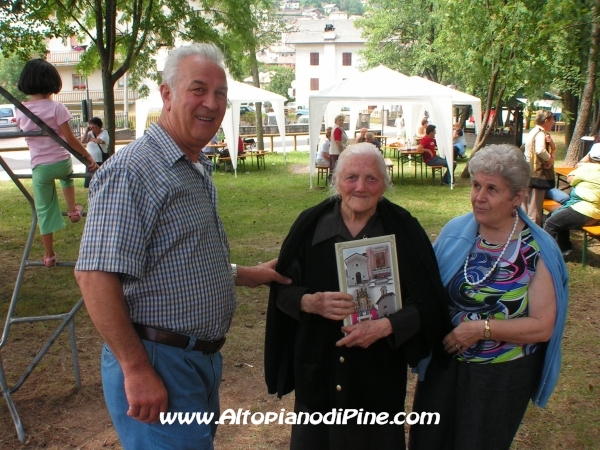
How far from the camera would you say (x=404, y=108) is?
21.0m

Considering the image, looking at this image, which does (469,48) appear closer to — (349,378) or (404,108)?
(404,108)

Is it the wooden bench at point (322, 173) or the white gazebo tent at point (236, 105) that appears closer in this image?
the wooden bench at point (322, 173)

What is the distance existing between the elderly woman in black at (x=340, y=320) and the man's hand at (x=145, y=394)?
0.81 m

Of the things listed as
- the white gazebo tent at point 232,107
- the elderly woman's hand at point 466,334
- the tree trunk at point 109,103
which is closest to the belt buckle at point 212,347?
the elderly woman's hand at point 466,334

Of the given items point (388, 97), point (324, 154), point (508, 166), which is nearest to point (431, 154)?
point (388, 97)

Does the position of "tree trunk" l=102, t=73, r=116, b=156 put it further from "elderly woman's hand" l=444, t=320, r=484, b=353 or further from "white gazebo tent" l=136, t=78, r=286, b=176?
"elderly woman's hand" l=444, t=320, r=484, b=353

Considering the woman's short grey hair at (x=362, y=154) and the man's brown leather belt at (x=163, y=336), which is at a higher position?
the woman's short grey hair at (x=362, y=154)

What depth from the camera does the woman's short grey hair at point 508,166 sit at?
249cm

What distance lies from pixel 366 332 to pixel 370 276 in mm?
242

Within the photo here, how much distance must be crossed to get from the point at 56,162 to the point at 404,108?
17.6 m

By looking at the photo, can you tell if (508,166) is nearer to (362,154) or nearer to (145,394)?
(362,154)

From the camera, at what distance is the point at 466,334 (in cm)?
246

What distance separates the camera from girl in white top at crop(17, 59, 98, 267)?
4086 mm

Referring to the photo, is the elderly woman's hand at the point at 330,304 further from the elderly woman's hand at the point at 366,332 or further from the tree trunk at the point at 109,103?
the tree trunk at the point at 109,103
